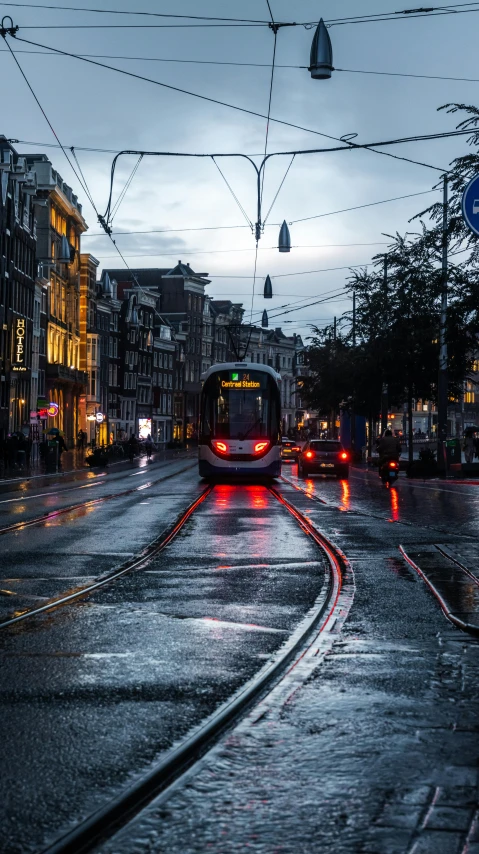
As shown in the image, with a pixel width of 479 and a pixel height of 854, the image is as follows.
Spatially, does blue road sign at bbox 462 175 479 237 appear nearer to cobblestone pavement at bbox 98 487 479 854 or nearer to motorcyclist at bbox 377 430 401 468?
cobblestone pavement at bbox 98 487 479 854

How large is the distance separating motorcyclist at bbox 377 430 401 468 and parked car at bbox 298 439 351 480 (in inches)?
214

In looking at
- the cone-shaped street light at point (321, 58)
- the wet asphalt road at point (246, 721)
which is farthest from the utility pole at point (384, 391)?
the wet asphalt road at point (246, 721)

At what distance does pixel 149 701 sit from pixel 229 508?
18.7 m

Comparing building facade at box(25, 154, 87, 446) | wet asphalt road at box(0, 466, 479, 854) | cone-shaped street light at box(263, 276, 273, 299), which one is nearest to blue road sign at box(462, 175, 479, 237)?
wet asphalt road at box(0, 466, 479, 854)

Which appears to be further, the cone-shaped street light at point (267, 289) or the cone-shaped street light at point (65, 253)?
the cone-shaped street light at point (65, 253)

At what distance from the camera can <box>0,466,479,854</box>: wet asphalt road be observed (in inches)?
177

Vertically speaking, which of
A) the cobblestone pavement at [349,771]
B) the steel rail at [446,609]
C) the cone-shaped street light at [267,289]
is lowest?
the steel rail at [446,609]

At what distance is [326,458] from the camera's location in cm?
4584

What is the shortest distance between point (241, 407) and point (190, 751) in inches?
1221

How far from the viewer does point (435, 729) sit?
604 centimetres

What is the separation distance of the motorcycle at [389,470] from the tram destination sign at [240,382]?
530cm

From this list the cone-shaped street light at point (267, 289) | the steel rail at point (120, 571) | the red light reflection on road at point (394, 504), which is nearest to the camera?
the steel rail at point (120, 571)

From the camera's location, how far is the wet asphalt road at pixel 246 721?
14.8ft

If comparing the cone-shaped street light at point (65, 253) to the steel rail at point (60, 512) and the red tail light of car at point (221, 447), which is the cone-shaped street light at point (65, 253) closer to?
the red tail light of car at point (221, 447)
